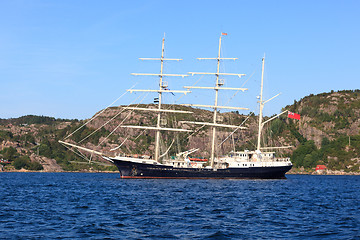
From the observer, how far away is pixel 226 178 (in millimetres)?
100875

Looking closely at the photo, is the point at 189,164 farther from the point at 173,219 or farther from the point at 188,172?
the point at 173,219

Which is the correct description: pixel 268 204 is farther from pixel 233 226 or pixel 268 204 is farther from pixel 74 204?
pixel 74 204

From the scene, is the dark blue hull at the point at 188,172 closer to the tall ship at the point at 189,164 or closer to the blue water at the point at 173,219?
the tall ship at the point at 189,164

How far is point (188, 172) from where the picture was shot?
323 ft

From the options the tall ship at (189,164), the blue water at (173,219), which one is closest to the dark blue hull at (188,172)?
the tall ship at (189,164)

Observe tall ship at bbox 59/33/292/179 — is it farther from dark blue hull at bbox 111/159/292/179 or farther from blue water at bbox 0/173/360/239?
blue water at bbox 0/173/360/239

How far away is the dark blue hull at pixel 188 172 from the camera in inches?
3706

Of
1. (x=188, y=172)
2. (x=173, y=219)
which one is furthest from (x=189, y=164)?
(x=173, y=219)

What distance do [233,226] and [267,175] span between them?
74900 millimetres

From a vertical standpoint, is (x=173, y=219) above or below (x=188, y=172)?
below

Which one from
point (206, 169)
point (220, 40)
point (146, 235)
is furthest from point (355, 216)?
point (220, 40)

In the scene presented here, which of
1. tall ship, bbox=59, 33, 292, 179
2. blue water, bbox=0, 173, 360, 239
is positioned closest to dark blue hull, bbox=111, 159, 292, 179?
tall ship, bbox=59, 33, 292, 179

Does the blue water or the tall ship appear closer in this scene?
the blue water

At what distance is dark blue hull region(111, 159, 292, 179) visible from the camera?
3706 inches
